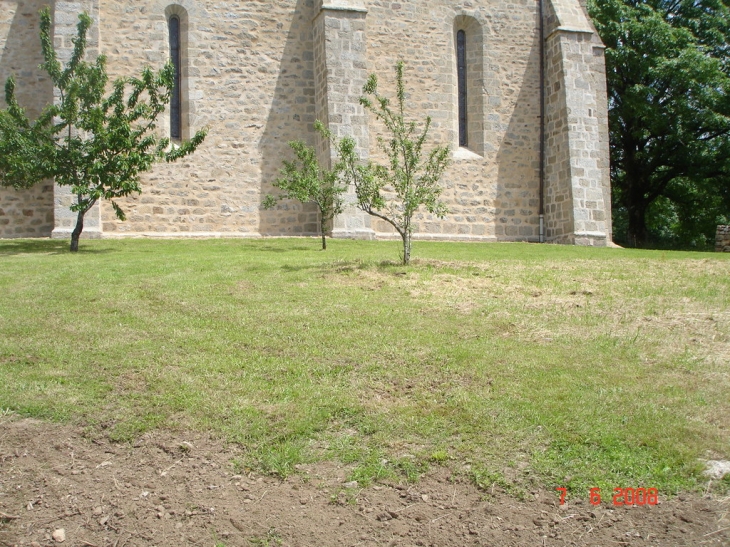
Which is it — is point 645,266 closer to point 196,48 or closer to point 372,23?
point 372,23

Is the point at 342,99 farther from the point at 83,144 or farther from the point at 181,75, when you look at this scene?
the point at 83,144

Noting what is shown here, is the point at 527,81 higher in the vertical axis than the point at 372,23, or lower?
lower

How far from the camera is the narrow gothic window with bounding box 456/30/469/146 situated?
1766 cm

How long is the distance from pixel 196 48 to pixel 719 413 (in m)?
14.0

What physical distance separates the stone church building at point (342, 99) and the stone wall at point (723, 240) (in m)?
2.55

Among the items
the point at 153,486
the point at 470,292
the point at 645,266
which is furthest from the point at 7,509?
the point at 645,266

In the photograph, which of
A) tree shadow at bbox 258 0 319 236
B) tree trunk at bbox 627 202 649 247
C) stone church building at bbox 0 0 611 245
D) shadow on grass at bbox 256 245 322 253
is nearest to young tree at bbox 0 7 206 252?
stone church building at bbox 0 0 611 245

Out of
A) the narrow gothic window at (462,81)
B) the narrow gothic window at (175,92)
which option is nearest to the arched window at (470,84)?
the narrow gothic window at (462,81)

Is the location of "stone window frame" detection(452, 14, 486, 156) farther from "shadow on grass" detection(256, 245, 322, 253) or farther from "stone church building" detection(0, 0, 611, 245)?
"shadow on grass" detection(256, 245, 322, 253)

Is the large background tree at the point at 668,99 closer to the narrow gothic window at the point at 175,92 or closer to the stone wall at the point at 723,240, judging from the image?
the stone wall at the point at 723,240

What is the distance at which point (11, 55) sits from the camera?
14.7m

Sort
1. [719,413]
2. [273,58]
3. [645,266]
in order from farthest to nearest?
[273,58]
[645,266]
[719,413]

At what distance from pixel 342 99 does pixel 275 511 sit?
1284 centimetres

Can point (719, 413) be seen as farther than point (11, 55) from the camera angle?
No
